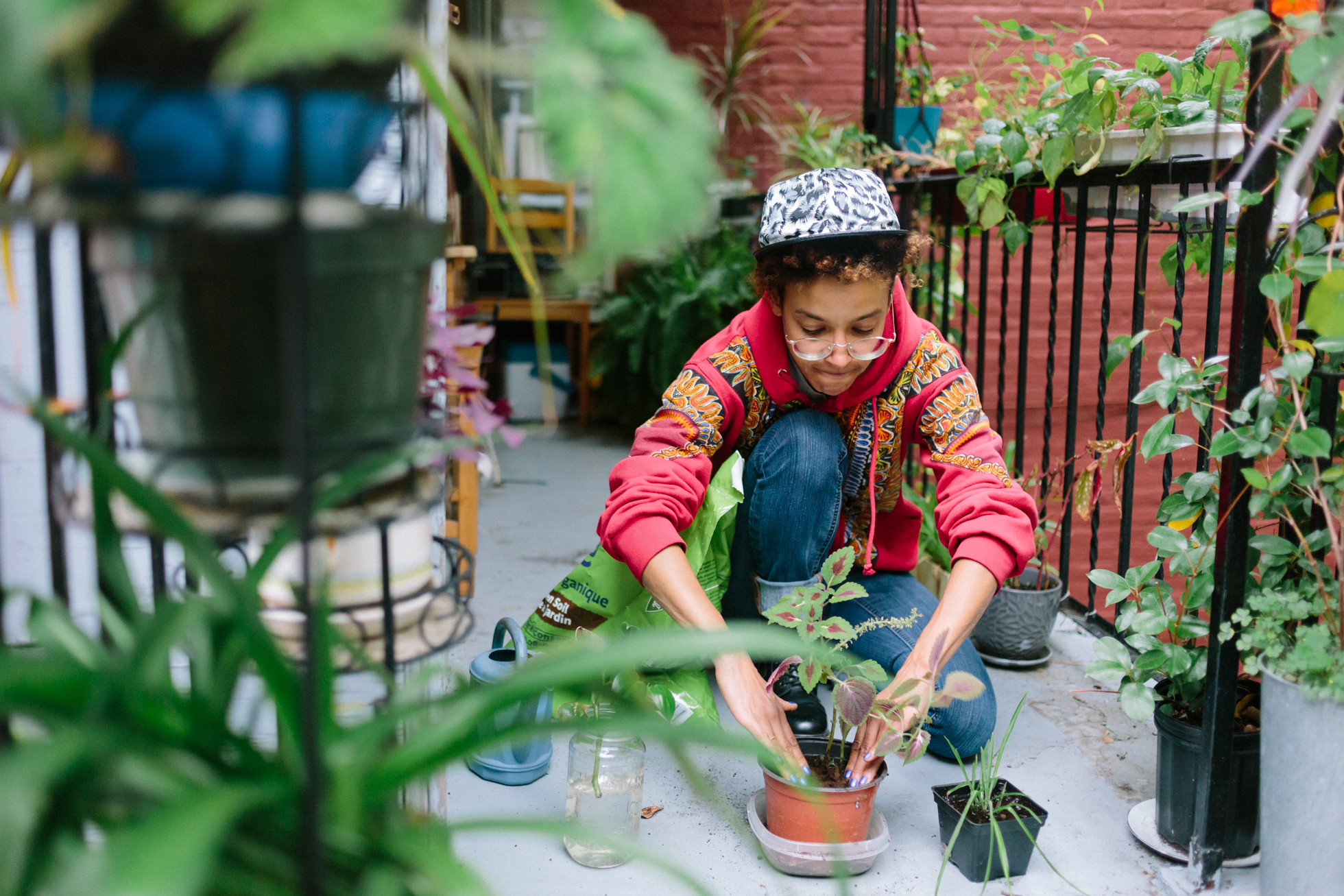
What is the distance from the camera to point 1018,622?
2121 millimetres

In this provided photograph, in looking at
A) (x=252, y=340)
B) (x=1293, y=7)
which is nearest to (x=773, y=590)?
(x=1293, y=7)

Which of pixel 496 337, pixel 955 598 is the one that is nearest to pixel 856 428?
pixel 955 598

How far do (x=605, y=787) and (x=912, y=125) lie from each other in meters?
2.84

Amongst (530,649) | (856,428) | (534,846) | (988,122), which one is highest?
(988,122)

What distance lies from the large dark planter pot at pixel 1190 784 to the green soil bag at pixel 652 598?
0.68 metres

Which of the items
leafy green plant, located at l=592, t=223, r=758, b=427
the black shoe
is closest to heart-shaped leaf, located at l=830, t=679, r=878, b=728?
the black shoe

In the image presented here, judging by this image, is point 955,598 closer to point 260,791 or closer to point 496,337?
point 260,791

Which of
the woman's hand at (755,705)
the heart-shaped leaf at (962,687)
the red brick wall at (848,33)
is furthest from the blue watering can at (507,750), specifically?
the red brick wall at (848,33)

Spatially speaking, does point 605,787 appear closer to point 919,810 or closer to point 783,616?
point 783,616

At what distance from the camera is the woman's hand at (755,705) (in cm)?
138

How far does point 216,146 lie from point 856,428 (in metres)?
1.47

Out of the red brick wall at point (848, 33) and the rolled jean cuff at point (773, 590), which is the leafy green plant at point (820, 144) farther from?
the rolled jean cuff at point (773, 590)

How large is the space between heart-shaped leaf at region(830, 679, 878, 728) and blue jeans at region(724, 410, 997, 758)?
1.55ft

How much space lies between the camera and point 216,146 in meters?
0.53
